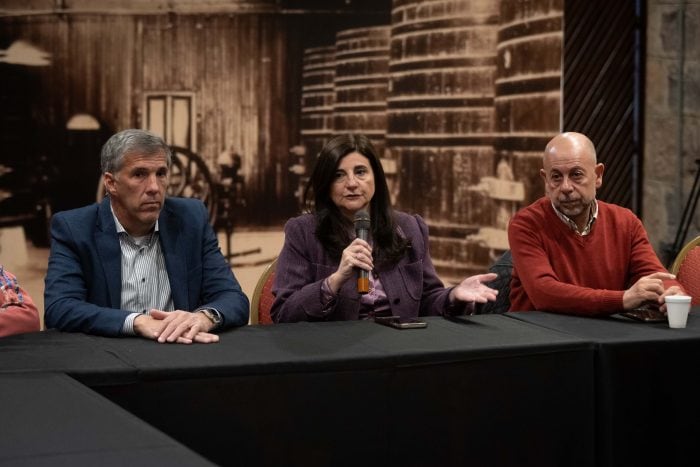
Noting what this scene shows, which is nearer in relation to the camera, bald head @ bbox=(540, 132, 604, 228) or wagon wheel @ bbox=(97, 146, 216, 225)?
bald head @ bbox=(540, 132, 604, 228)

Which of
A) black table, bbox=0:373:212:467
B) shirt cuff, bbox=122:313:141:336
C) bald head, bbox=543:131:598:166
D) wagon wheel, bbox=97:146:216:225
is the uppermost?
bald head, bbox=543:131:598:166

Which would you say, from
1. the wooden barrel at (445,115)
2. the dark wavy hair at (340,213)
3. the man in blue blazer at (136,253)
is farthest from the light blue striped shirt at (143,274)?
the wooden barrel at (445,115)

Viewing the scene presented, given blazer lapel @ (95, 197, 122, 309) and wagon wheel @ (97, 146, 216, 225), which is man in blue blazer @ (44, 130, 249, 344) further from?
wagon wheel @ (97, 146, 216, 225)

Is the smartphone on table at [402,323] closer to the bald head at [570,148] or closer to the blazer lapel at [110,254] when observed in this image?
the blazer lapel at [110,254]

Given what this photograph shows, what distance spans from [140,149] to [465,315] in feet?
3.44

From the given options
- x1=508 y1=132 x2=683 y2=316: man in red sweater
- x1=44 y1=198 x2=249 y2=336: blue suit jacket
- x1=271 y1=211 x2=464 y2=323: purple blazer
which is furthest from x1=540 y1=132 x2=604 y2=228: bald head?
x1=44 y1=198 x2=249 y2=336: blue suit jacket

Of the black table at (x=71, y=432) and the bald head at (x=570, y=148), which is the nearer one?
the black table at (x=71, y=432)

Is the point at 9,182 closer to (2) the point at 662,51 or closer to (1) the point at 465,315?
(1) the point at 465,315

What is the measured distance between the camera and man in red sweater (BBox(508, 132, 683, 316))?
311cm

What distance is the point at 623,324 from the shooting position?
2615 millimetres

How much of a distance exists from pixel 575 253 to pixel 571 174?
26 centimetres

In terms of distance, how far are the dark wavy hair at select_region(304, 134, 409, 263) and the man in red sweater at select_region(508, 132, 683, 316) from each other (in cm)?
41

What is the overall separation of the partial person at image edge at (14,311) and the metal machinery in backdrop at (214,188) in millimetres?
2605

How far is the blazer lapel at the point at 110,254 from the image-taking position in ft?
8.79
